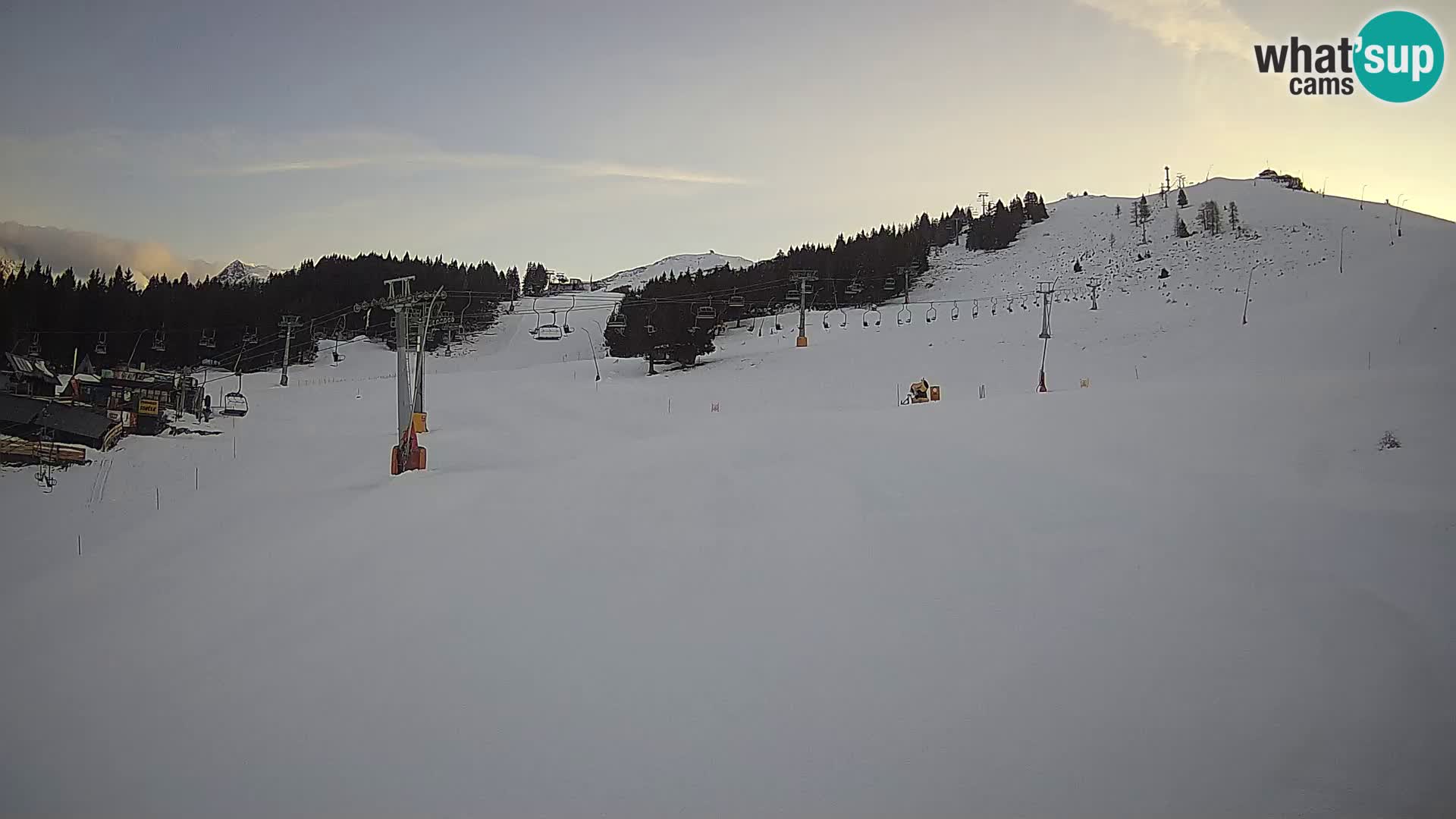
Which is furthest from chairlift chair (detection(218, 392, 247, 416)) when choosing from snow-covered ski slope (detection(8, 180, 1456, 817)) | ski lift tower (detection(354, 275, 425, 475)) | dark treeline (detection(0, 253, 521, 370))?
snow-covered ski slope (detection(8, 180, 1456, 817))

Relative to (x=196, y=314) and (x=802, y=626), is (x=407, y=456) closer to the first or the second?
(x=802, y=626)

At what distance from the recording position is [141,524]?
17125 millimetres

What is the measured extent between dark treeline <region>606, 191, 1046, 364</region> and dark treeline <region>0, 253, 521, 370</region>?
10.4 meters

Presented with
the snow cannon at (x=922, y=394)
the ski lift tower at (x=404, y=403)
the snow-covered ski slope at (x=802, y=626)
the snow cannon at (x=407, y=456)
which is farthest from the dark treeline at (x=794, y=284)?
the snow-covered ski slope at (x=802, y=626)

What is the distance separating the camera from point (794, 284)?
67312 millimetres

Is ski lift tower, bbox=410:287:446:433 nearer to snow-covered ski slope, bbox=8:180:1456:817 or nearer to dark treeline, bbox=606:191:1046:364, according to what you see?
snow-covered ski slope, bbox=8:180:1456:817

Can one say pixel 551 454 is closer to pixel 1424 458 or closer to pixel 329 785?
pixel 329 785

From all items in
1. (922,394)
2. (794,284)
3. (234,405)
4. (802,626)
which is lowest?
(802,626)

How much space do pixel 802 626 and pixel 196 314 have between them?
209ft

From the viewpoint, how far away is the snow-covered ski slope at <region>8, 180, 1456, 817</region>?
7094 millimetres

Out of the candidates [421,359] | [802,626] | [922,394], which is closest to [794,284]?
[922,394]

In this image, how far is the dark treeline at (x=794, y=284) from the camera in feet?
163

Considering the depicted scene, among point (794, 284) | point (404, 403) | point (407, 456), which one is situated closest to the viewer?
point (407, 456)

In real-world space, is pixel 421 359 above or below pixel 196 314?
below
